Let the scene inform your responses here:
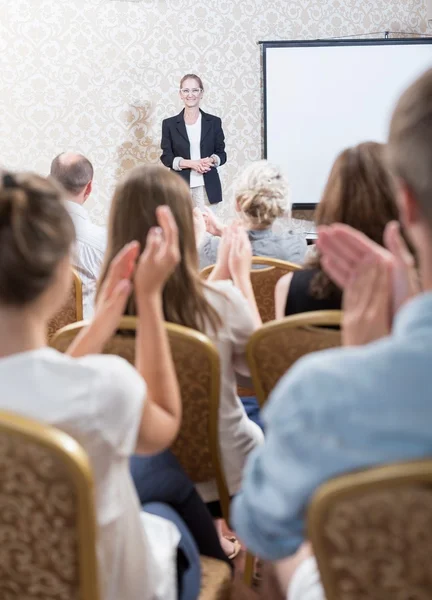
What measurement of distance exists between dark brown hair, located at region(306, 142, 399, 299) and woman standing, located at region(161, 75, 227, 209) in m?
4.49

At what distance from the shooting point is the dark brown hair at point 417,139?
771mm

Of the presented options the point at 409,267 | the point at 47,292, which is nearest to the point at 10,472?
the point at 47,292

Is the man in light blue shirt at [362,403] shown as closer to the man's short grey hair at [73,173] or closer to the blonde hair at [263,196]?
the blonde hair at [263,196]

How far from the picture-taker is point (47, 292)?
3.23 feet

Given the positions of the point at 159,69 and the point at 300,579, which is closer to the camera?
the point at 300,579

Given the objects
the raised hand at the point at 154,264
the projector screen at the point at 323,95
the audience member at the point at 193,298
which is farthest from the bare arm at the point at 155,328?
the projector screen at the point at 323,95

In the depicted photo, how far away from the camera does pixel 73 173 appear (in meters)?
3.33

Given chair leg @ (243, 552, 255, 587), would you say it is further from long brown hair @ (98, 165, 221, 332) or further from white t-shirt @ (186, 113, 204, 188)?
white t-shirt @ (186, 113, 204, 188)

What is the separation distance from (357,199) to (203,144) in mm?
4688

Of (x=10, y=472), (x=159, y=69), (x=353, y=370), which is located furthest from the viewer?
(x=159, y=69)

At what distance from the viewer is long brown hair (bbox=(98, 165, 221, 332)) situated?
156 cm

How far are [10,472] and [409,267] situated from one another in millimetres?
553

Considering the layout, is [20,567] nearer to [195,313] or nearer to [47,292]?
[47,292]

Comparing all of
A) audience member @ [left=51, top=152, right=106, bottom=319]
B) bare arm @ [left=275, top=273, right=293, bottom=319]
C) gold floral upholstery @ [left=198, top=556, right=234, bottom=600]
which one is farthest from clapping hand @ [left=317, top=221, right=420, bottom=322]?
audience member @ [left=51, top=152, right=106, bottom=319]
